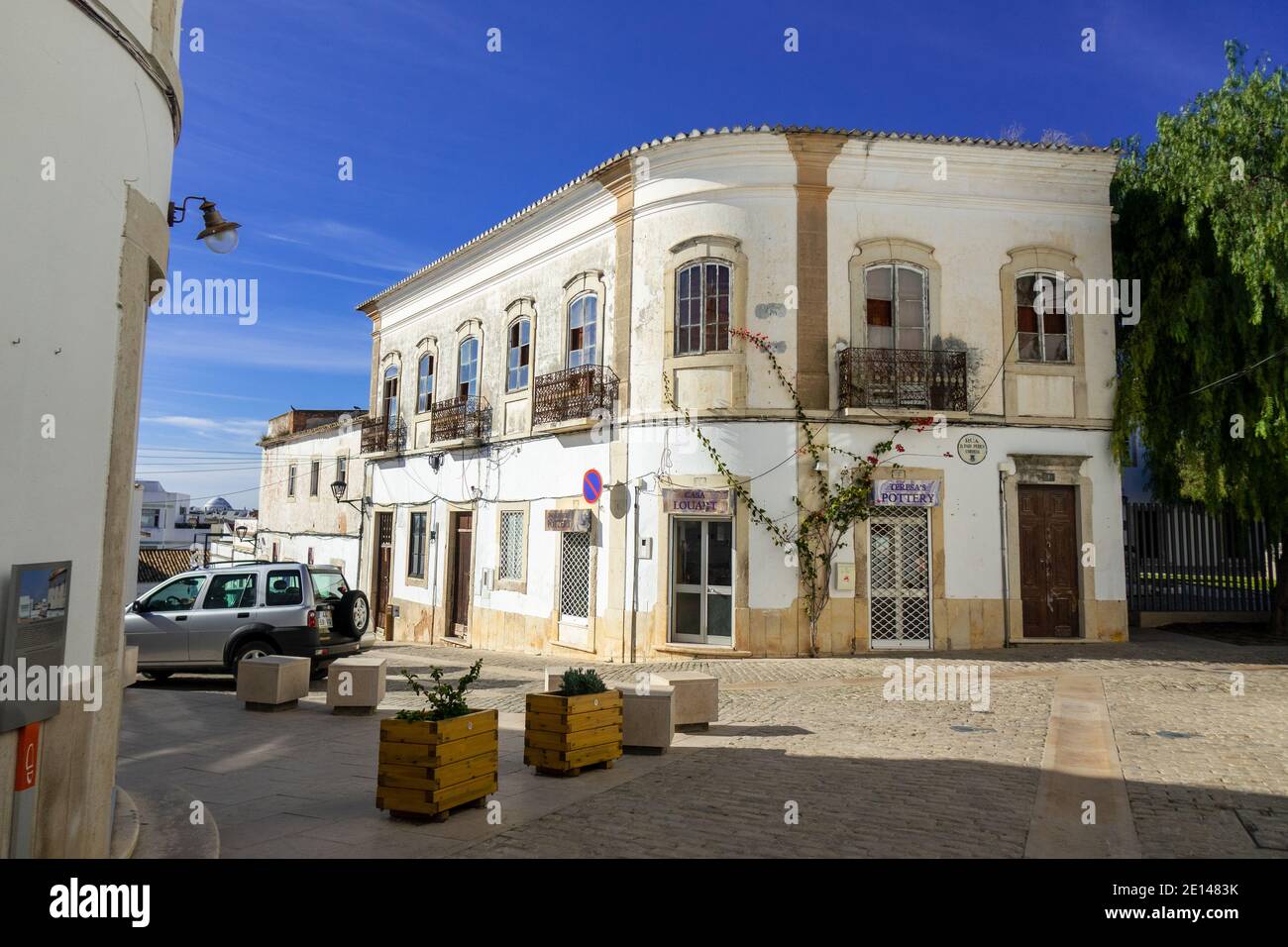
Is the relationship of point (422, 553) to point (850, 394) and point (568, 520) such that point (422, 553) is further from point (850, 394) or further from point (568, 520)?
point (850, 394)

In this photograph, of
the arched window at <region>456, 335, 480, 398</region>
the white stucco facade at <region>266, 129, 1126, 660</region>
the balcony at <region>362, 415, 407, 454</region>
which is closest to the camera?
the white stucco facade at <region>266, 129, 1126, 660</region>

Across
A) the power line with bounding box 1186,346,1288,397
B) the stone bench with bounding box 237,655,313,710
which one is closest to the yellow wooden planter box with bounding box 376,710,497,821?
the stone bench with bounding box 237,655,313,710

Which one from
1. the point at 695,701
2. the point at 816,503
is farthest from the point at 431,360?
the point at 695,701

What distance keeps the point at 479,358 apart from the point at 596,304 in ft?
15.5

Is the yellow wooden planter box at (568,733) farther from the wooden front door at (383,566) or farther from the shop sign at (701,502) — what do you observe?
the wooden front door at (383,566)

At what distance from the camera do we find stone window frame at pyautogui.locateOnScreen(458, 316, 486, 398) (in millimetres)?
20391

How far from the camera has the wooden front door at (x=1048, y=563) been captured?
1488 cm

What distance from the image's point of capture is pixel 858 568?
14.5 meters

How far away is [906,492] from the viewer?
14.5 metres

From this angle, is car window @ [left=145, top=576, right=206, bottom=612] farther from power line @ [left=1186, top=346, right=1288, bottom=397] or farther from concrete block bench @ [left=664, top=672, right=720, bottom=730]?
power line @ [left=1186, top=346, right=1288, bottom=397]

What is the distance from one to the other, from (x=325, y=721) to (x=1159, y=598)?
1541cm

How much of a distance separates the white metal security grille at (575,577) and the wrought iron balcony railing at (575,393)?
223cm

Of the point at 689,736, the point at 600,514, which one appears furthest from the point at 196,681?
→ the point at 689,736

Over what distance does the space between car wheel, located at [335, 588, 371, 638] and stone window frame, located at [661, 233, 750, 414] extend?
5988 millimetres
